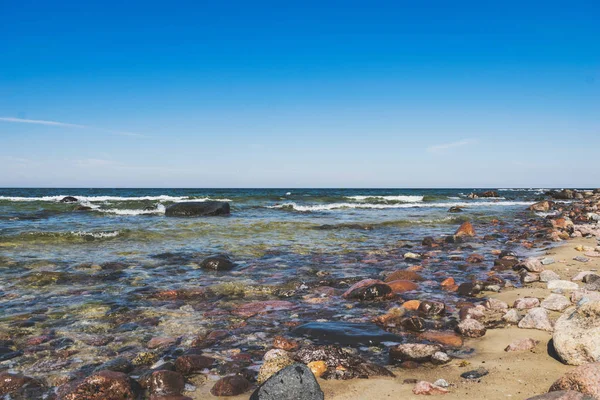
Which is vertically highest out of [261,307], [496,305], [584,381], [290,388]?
[584,381]

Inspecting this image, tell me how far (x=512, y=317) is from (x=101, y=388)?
14.1 feet

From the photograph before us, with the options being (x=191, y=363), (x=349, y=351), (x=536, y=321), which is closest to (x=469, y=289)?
(x=536, y=321)

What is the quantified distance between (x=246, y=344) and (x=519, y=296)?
4.14 m

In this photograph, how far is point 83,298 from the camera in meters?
5.97

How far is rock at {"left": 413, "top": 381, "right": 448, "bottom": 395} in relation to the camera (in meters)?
3.03

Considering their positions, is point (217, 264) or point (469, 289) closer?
point (469, 289)

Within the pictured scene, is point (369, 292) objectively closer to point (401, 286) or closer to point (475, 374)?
point (401, 286)

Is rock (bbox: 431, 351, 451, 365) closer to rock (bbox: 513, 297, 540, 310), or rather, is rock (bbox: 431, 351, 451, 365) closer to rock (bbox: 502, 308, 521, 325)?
rock (bbox: 502, 308, 521, 325)

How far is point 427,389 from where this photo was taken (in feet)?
9.96

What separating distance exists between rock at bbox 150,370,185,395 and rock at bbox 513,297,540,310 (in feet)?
14.1

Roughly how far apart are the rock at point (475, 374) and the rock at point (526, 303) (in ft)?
7.37

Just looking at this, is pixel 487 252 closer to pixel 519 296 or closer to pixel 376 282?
pixel 519 296

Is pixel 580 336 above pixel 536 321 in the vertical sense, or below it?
above

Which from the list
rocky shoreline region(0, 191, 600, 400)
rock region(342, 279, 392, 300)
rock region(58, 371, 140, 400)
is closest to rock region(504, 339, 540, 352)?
rocky shoreline region(0, 191, 600, 400)
